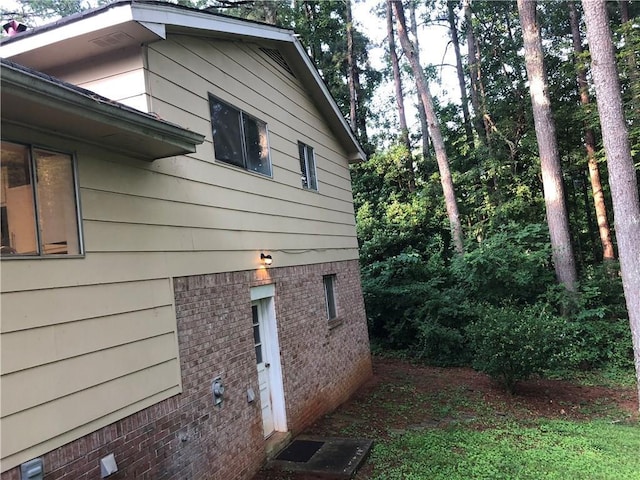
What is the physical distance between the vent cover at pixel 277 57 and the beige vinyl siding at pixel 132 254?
294mm

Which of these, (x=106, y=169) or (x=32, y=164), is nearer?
(x=32, y=164)

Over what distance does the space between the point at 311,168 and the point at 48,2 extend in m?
27.2

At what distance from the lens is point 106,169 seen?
12.7 ft

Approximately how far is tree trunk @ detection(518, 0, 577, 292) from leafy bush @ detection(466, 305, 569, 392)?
313cm

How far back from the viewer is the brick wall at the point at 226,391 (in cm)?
370

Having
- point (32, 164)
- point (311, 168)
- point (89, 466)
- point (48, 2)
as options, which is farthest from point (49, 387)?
point (48, 2)

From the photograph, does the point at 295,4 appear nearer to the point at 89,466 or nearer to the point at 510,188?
the point at 510,188

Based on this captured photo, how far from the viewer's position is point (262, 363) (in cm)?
632

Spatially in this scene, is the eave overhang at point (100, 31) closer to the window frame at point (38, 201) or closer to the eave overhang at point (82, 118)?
the eave overhang at point (82, 118)

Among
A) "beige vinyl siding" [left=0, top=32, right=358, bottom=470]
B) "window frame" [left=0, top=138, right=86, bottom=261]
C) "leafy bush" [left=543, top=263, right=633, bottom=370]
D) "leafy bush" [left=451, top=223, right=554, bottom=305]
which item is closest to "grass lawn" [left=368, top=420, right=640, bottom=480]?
"beige vinyl siding" [left=0, top=32, right=358, bottom=470]

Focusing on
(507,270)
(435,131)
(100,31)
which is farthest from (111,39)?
(435,131)

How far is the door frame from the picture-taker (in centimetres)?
646

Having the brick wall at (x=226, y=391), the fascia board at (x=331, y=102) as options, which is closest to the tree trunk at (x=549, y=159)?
the fascia board at (x=331, y=102)

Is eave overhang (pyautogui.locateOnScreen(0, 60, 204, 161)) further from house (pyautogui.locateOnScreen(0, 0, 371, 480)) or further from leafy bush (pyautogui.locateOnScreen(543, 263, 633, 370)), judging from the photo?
leafy bush (pyautogui.locateOnScreen(543, 263, 633, 370))
